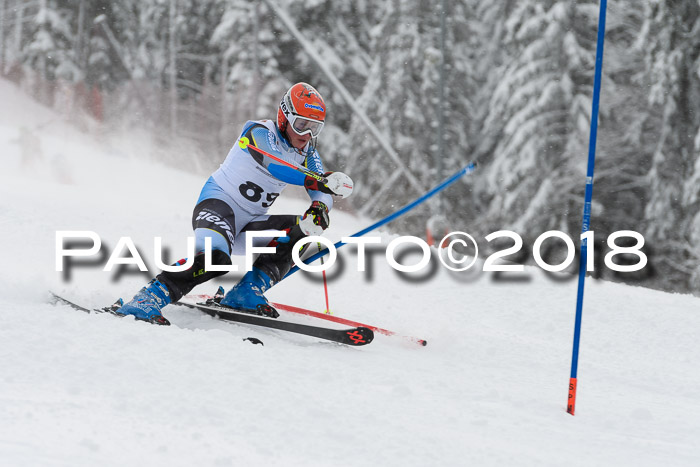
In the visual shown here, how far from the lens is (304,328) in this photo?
186 inches

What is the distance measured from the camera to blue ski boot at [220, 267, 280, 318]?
508 cm

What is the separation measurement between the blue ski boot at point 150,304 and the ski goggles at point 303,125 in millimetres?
1491

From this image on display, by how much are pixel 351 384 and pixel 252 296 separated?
1.75m

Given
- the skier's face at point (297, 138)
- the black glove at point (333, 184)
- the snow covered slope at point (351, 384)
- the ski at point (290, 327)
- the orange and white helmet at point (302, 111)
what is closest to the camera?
the snow covered slope at point (351, 384)

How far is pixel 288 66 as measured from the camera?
24359 mm

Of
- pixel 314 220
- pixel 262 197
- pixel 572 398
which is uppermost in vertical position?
pixel 262 197

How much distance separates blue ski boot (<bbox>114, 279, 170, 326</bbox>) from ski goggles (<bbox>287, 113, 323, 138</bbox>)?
1.49 m

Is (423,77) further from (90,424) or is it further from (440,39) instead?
(90,424)

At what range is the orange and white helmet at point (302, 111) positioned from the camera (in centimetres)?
499

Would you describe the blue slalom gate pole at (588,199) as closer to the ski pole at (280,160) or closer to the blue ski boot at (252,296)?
the ski pole at (280,160)

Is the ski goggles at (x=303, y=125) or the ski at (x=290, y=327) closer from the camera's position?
the ski at (x=290, y=327)

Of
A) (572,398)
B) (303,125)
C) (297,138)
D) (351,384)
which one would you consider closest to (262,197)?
(297,138)

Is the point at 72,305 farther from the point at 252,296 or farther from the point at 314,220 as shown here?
the point at 314,220

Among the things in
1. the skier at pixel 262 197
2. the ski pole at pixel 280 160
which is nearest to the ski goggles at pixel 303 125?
the skier at pixel 262 197
